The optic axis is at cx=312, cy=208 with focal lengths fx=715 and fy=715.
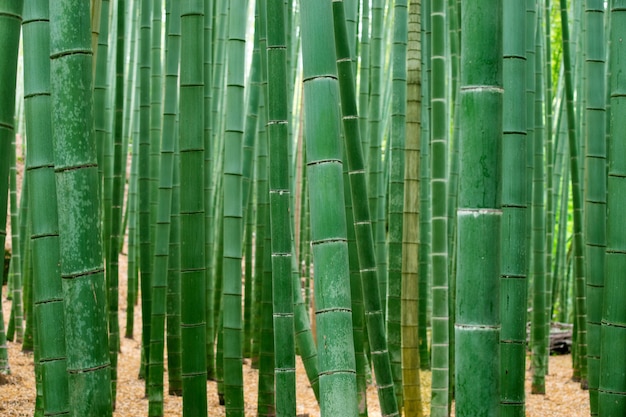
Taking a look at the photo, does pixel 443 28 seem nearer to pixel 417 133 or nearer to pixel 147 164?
pixel 417 133

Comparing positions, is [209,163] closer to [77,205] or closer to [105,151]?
[105,151]

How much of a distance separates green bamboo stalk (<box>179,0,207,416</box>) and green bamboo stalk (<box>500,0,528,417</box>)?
2.97 feet

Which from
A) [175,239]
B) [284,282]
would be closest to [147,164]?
[175,239]

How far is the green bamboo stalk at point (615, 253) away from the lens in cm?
204

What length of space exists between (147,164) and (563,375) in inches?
155

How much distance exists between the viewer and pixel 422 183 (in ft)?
Result: 13.9

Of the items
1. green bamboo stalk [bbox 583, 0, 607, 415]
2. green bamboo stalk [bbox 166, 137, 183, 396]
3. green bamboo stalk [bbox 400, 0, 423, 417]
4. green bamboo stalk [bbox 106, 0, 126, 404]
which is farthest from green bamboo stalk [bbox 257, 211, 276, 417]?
green bamboo stalk [bbox 583, 0, 607, 415]

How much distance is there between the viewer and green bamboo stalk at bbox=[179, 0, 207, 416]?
7.17 ft

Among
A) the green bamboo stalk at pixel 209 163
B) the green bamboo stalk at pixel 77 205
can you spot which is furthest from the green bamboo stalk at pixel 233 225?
the green bamboo stalk at pixel 77 205

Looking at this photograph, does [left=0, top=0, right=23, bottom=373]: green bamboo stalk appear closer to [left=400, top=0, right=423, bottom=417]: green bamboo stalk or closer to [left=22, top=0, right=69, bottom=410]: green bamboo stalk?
[left=22, top=0, right=69, bottom=410]: green bamboo stalk

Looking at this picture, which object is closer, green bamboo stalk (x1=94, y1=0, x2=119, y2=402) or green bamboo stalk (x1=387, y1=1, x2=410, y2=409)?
green bamboo stalk (x1=94, y1=0, x2=119, y2=402)

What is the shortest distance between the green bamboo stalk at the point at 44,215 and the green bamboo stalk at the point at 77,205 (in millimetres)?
173

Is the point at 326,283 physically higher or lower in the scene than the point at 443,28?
lower

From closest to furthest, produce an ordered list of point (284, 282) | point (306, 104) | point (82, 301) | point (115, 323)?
point (82, 301) → point (306, 104) → point (284, 282) → point (115, 323)
